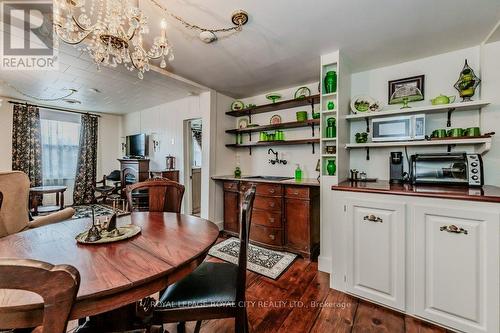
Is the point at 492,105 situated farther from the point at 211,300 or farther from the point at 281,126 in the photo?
the point at 211,300

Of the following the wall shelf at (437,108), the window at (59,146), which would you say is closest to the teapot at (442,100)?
the wall shelf at (437,108)

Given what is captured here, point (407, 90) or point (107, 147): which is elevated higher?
point (407, 90)

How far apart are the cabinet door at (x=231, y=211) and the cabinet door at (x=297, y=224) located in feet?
2.92

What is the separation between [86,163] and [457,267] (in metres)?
6.98

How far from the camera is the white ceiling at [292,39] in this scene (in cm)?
165

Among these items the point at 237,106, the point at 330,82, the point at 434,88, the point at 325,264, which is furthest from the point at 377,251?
the point at 237,106

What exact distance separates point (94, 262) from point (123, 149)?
5.96 m

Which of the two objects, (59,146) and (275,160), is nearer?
(275,160)

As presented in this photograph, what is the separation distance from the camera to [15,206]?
2.13 m

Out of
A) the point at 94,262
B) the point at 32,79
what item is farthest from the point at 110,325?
the point at 32,79

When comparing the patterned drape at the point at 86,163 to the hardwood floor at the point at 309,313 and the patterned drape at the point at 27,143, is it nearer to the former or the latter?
the patterned drape at the point at 27,143

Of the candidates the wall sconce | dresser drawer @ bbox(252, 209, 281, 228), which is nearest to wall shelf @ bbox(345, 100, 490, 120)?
dresser drawer @ bbox(252, 209, 281, 228)

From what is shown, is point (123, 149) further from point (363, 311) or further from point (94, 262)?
point (363, 311)

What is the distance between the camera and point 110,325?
1.26 metres
